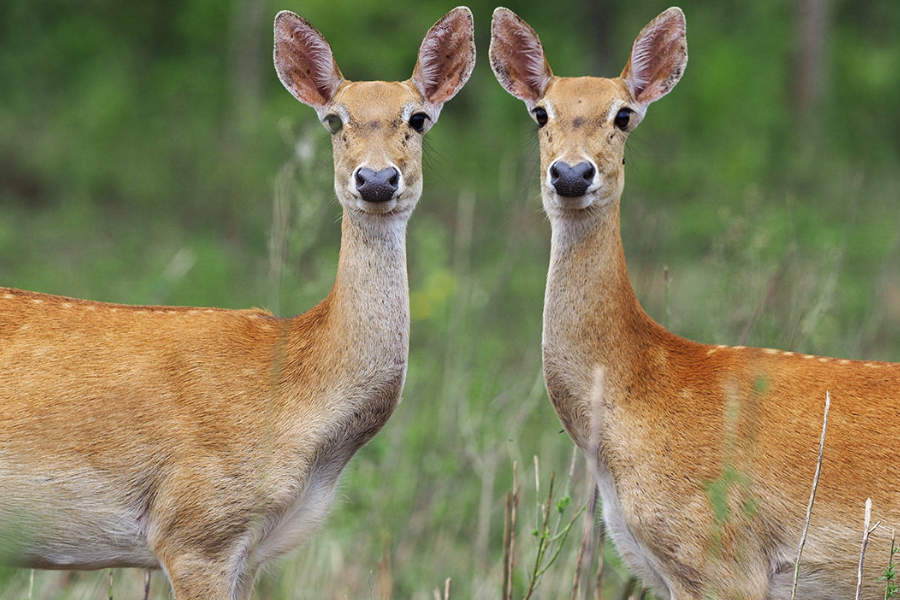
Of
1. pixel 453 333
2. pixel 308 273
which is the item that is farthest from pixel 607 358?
pixel 308 273

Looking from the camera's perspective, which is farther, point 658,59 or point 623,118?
point 658,59

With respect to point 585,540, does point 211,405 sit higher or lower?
higher

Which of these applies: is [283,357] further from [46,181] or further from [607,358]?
[46,181]

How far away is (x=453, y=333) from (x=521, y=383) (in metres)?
0.65

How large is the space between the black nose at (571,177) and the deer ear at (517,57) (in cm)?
71

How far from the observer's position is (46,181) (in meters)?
20.2

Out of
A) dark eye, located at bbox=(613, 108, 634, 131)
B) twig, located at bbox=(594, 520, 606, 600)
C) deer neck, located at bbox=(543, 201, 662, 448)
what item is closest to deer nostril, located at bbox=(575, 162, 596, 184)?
deer neck, located at bbox=(543, 201, 662, 448)

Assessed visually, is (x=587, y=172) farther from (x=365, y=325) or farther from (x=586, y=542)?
(x=586, y=542)

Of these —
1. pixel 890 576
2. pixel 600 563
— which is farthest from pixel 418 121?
pixel 890 576

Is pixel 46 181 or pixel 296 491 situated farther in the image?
pixel 46 181

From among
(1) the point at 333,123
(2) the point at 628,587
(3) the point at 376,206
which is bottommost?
(2) the point at 628,587

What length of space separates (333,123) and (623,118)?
1.33 metres

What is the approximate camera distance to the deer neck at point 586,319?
216 inches

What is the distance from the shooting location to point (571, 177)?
527 cm
